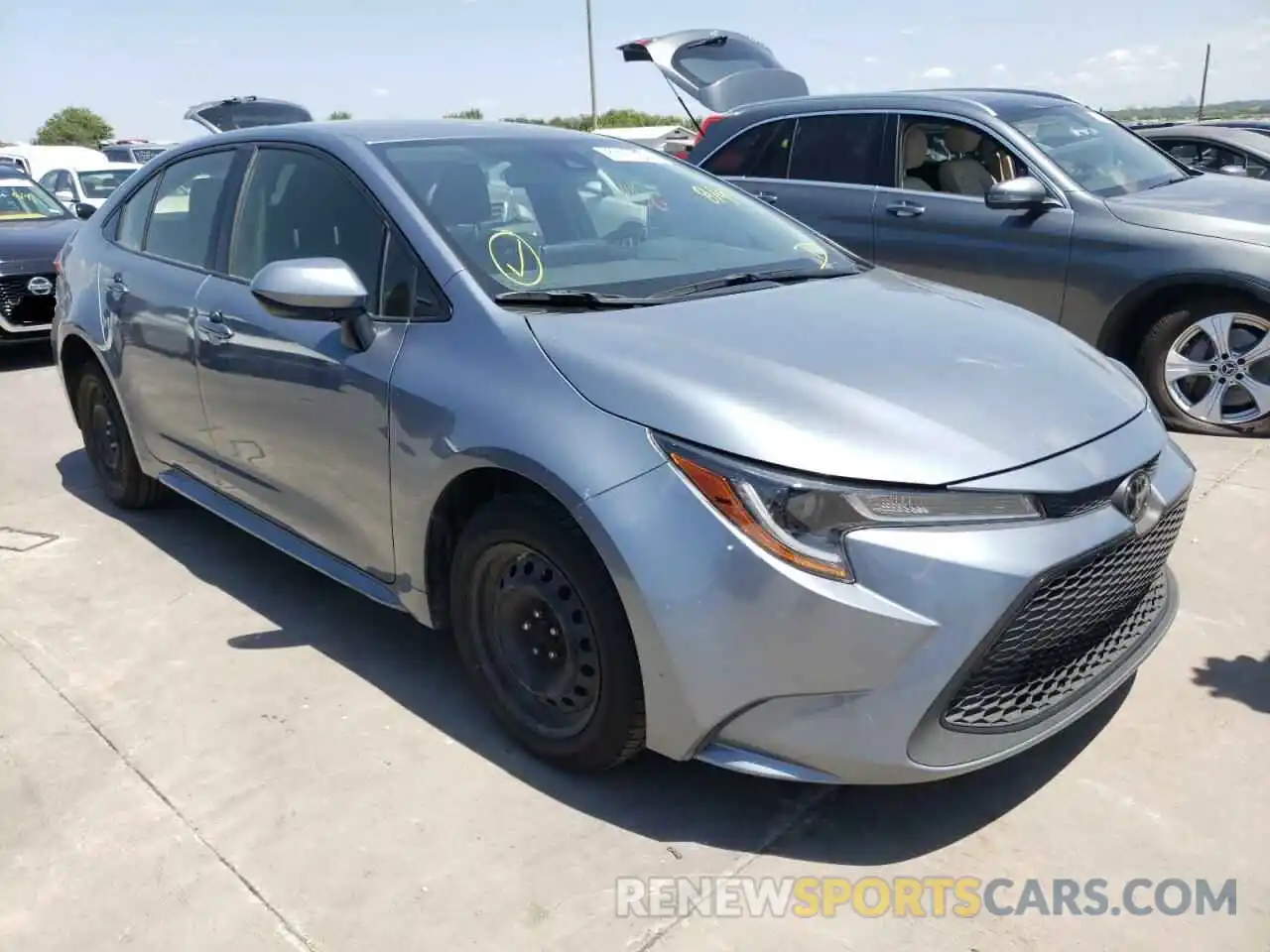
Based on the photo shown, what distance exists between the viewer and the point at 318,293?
282cm

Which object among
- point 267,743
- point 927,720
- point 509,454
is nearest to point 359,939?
point 267,743

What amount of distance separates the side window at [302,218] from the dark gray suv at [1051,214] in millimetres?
3518

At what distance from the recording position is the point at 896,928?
222cm

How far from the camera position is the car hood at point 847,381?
7.29 feet

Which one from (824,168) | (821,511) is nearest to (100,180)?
(824,168)

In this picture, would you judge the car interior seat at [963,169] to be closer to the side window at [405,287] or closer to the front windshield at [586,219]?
the front windshield at [586,219]

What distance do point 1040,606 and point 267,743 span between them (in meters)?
2.02

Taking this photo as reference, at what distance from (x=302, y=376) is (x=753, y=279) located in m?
1.34

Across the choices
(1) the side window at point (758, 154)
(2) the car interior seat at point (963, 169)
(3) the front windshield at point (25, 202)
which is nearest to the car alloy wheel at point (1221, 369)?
(2) the car interior seat at point (963, 169)

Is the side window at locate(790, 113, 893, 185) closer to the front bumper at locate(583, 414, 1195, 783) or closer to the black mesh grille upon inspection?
the black mesh grille

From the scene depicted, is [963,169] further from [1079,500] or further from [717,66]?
[1079,500]

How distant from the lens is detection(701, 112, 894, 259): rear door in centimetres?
624

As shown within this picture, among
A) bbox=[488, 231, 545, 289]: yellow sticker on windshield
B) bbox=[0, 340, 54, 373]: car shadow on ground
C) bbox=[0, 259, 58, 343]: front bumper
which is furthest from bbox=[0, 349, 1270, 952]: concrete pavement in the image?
bbox=[0, 340, 54, 373]: car shadow on ground

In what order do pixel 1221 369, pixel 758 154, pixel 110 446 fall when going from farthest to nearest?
pixel 758 154 < pixel 1221 369 < pixel 110 446
